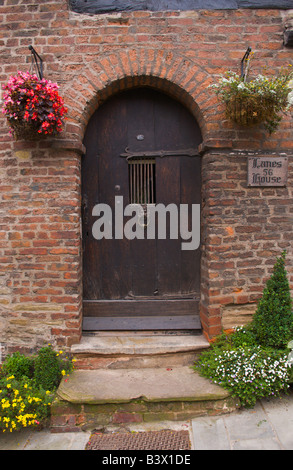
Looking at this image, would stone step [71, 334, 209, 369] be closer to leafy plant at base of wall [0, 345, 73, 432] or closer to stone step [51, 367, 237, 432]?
leafy plant at base of wall [0, 345, 73, 432]

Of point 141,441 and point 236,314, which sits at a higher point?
point 236,314

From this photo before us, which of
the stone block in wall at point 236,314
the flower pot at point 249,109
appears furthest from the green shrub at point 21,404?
the flower pot at point 249,109

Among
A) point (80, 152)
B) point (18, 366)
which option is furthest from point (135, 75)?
point (18, 366)

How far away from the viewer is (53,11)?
132 inches

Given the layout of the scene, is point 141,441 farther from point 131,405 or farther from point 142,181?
point 142,181

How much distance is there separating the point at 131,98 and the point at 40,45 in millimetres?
1064

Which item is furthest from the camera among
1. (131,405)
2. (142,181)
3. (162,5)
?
(142,181)

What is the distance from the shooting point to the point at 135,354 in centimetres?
342

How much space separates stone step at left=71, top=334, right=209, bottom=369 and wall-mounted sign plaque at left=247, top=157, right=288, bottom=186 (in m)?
1.82

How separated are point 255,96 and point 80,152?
1.81 meters

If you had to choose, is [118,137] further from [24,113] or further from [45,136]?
[24,113]

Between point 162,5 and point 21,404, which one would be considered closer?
point 21,404

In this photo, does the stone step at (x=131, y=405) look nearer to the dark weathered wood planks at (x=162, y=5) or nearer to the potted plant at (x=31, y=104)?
the potted plant at (x=31, y=104)

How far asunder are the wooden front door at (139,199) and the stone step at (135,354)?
0.75 ft
